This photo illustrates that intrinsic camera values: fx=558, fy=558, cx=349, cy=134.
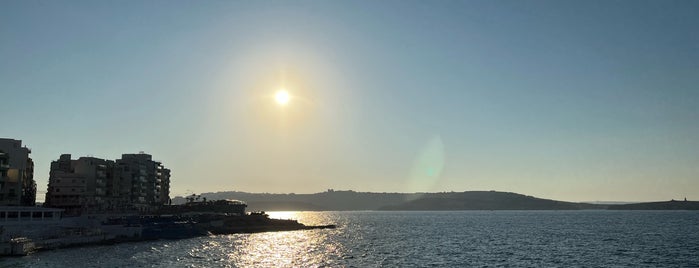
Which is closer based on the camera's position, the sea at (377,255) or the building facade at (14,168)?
the sea at (377,255)

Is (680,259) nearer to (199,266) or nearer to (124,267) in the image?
(199,266)

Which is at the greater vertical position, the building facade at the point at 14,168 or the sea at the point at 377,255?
the building facade at the point at 14,168

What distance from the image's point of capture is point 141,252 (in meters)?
115

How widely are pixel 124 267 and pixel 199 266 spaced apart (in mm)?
11814

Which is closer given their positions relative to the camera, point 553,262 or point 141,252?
point 553,262

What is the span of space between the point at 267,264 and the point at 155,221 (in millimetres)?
84003

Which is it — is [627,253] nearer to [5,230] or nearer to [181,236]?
[181,236]

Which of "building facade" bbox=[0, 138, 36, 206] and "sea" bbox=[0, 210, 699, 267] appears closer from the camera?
"sea" bbox=[0, 210, 699, 267]

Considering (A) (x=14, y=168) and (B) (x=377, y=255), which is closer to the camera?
(B) (x=377, y=255)

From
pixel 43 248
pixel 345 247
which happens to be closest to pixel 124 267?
pixel 43 248

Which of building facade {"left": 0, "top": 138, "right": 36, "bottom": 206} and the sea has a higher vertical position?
building facade {"left": 0, "top": 138, "right": 36, "bottom": 206}

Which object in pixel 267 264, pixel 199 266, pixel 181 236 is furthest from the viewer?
pixel 181 236

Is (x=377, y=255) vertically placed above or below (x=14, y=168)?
below

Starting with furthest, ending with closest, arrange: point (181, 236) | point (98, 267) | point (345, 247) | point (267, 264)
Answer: point (181, 236), point (345, 247), point (267, 264), point (98, 267)
